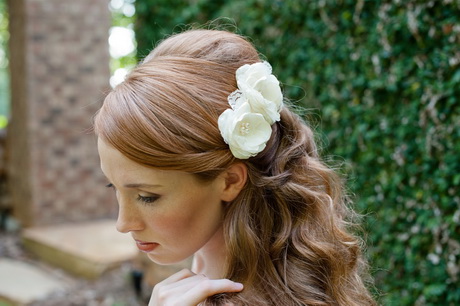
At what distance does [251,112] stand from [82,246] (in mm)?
4533

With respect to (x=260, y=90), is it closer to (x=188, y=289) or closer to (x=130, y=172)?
(x=130, y=172)

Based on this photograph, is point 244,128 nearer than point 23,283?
Yes

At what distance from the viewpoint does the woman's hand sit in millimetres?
1402

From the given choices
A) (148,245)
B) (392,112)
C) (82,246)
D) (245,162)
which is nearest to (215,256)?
(148,245)

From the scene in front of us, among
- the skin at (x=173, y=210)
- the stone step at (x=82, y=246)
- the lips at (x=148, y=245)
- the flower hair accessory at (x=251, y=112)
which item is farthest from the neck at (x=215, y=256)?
the stone step at (x=82, y=246)

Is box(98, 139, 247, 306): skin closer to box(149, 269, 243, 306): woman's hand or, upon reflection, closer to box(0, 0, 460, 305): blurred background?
box(149, 269, 243, 306): woman's hand

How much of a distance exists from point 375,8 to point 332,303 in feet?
5.03

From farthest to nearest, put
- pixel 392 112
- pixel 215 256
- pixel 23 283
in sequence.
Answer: pixel 23 283, pixel 392 112, pixel 215 256

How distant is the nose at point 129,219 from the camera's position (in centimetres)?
148

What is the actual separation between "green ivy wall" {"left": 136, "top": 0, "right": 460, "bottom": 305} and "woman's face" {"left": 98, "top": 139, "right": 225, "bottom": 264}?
82cm

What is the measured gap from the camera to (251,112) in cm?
149

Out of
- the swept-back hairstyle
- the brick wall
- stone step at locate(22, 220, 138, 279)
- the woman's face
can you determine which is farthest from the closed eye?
the brick wall

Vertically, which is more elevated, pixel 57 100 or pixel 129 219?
pixel 129 219

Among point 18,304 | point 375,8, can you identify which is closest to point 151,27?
point 375,8
